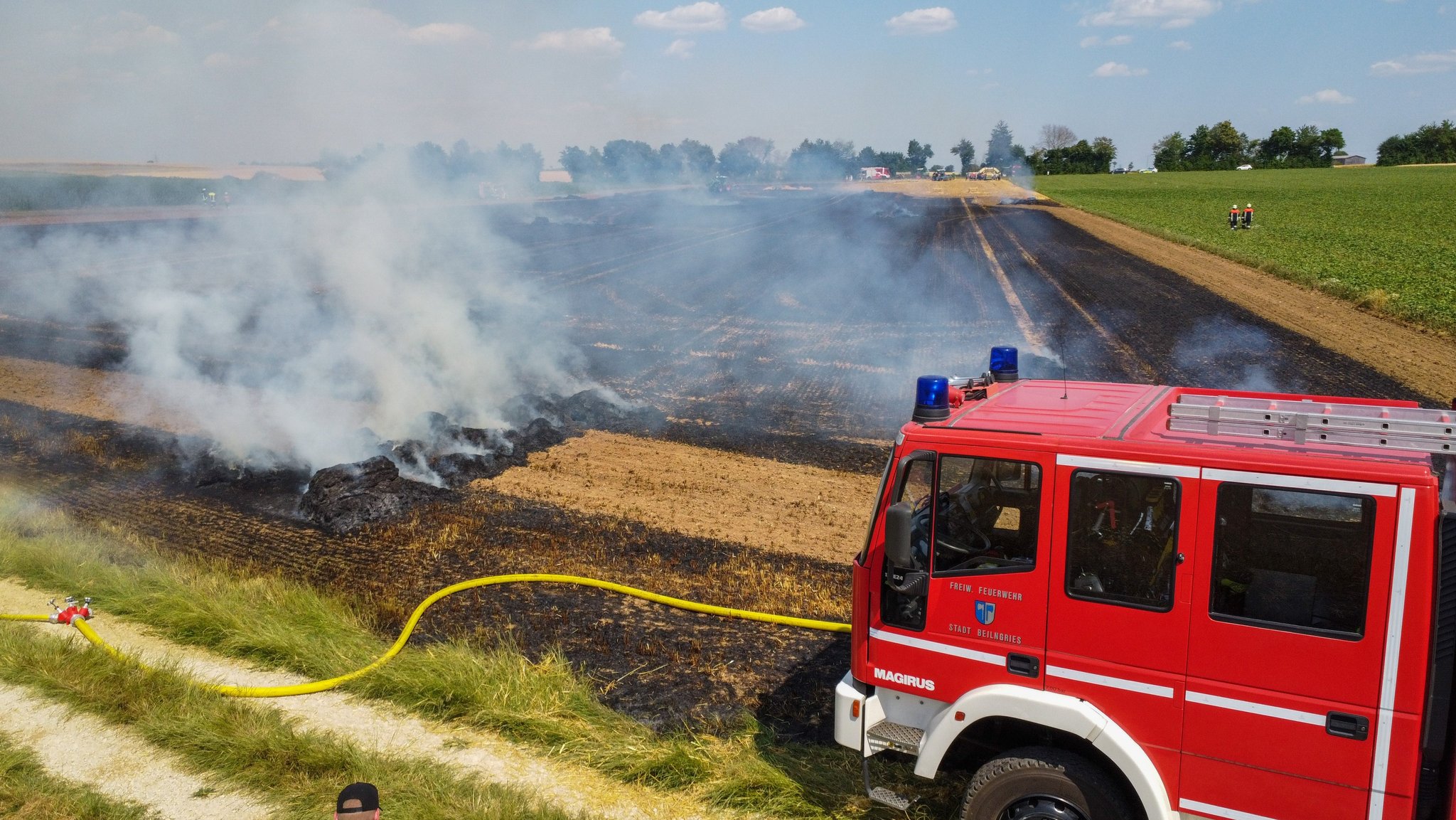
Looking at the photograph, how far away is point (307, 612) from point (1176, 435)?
7.83m

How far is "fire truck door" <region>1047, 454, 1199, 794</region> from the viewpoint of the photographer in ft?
13.7

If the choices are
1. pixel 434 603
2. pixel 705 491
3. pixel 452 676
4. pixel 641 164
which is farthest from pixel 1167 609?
pixel 641 164

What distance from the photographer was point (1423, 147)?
10969cm

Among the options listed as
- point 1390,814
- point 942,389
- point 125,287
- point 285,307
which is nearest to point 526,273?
point 285,307

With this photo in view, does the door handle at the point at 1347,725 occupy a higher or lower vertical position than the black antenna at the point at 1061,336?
lower

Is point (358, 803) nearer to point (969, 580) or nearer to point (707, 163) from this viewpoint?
point (969, 580)

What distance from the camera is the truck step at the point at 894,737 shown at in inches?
198

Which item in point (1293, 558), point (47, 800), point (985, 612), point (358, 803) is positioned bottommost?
point (47, 800)

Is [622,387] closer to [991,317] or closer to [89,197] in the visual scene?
[991,317]

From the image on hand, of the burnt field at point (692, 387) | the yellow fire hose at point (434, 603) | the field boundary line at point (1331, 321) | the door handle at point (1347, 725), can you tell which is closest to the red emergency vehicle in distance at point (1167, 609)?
the door handle at point (1347, 725)

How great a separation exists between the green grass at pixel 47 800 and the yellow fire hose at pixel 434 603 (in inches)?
47.4

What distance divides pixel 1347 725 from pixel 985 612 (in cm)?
159

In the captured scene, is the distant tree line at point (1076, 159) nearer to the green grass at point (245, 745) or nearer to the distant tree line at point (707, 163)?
the distant tree line at point (707, 163)

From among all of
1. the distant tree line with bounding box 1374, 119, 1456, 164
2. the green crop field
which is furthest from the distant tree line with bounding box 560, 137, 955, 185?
the distant tree line with bounding box 1374, 119, 1456, 164
